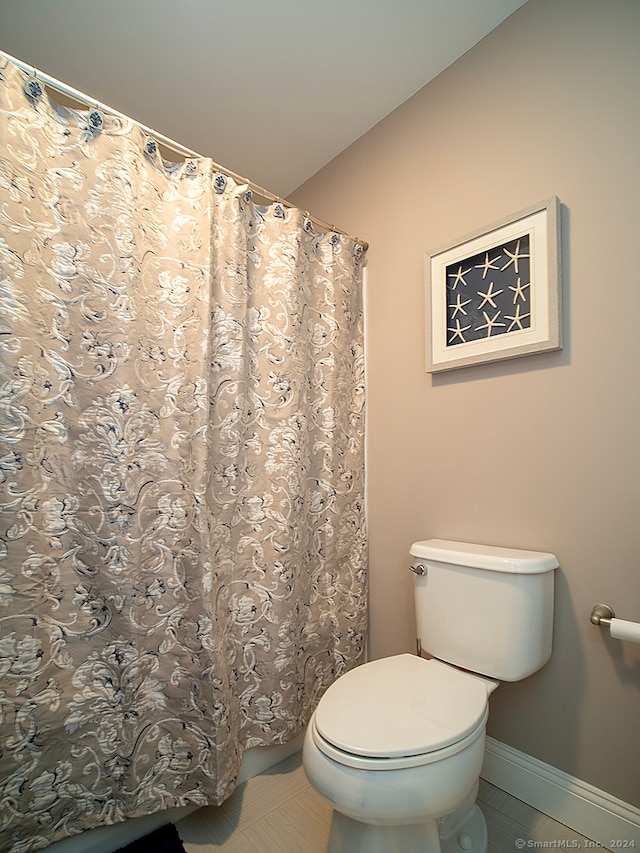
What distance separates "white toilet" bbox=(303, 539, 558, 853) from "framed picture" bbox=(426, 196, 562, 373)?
617 mm

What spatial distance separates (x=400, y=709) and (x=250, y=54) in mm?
2005

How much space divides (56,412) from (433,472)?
115 cm

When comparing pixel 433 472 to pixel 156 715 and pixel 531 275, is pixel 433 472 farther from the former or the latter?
pixel 156 715

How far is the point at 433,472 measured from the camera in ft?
4.81

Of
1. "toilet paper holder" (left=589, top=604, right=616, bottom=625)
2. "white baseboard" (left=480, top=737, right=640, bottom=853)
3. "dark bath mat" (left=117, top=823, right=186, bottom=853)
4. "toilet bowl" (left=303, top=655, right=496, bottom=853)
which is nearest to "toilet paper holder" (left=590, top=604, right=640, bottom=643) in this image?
"toilet paper holder" (left=589, top=604, right=616, bottom=625)

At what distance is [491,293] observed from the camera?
131cm

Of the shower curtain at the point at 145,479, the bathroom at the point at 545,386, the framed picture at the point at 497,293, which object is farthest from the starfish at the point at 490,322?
the shower curtain at the point at 145,479

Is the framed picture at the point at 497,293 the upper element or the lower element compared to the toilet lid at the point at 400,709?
upper

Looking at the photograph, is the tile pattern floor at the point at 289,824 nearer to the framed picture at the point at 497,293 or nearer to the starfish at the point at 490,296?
the framed picture at the point at 497,293

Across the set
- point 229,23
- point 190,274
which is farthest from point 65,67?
point 190,274

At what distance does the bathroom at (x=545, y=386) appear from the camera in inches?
41.9

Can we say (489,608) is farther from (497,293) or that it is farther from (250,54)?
(250,54)

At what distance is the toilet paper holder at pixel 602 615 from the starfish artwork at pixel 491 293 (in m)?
0.78

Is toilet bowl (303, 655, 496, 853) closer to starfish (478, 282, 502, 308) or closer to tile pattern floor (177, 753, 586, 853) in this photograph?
tile pattern floor (177, 753, 586, 853)
